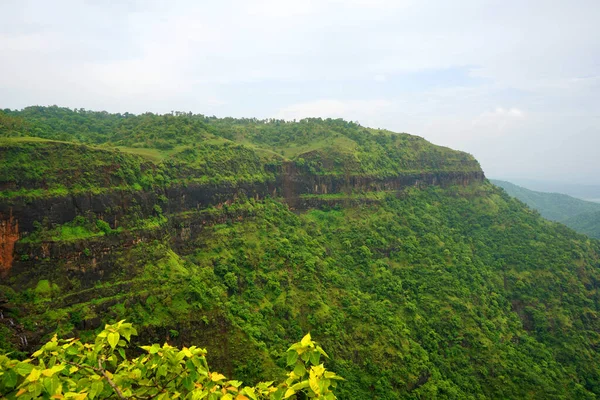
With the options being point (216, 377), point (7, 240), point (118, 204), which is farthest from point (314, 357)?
point (118, 204)

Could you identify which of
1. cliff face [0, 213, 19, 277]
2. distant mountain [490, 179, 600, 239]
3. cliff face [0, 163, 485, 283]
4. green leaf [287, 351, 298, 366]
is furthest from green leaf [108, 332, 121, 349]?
distant mountain [490, 179, 600, 239]

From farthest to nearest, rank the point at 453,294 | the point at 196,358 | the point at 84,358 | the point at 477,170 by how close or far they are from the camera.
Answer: the point at 477,170, the point at 453,294, the point at 84,358, the point at 196,358

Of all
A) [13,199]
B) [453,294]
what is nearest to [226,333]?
[13,199]

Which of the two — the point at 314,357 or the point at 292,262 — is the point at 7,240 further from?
the point at 314,357

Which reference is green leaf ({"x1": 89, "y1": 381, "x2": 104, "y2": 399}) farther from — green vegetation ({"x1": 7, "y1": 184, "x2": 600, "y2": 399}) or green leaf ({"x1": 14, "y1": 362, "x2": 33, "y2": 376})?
green vegetation ({"x1": 7, "y1": 184, "x2": 600, "y2": 399})

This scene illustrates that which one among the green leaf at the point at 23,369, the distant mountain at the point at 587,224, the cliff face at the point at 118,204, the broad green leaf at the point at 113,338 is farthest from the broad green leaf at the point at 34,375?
the distant mountain at the point at 587,224

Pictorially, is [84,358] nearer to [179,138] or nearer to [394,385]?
[394,385]
